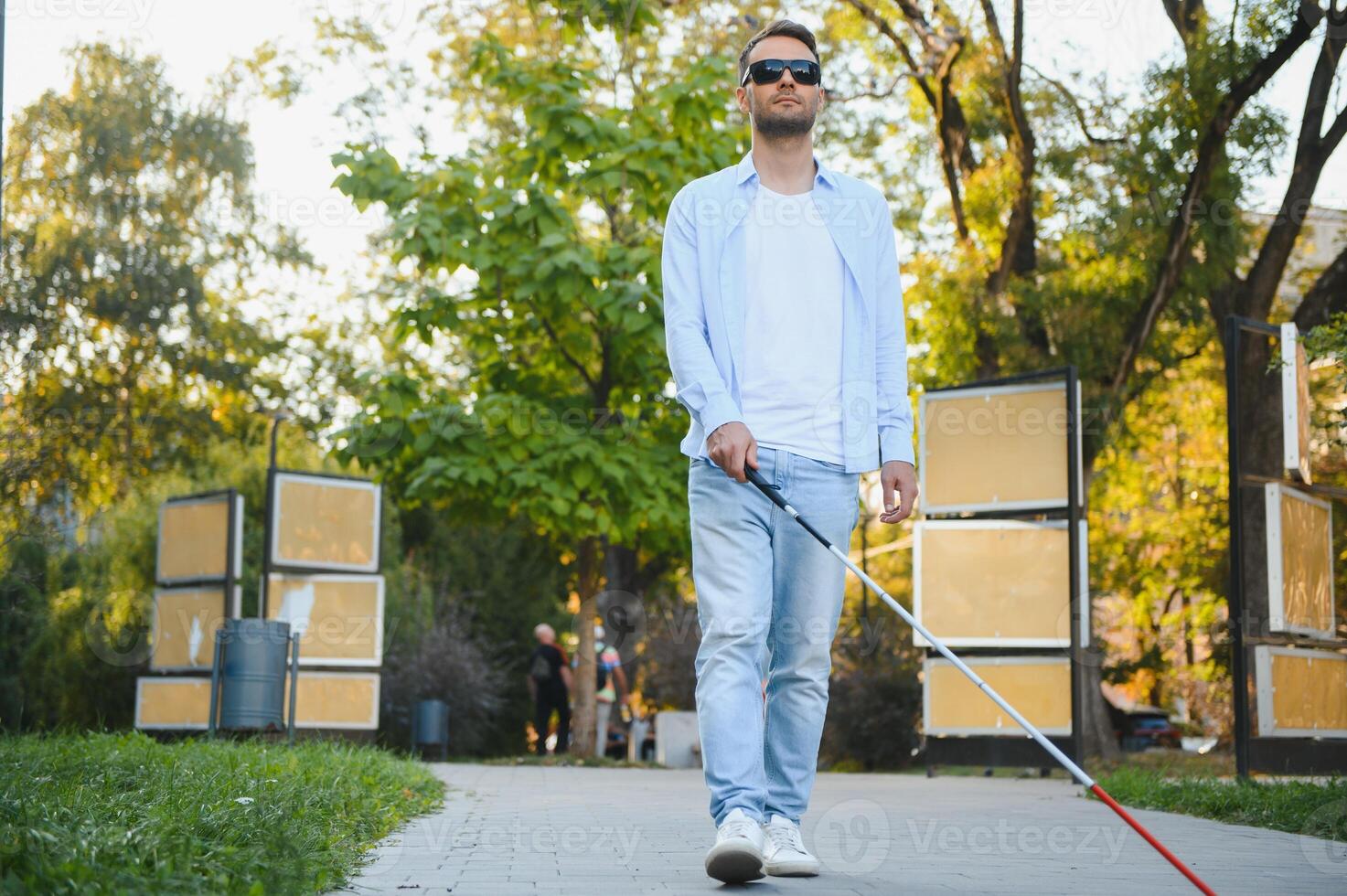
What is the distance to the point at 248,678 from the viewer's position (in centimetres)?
1293

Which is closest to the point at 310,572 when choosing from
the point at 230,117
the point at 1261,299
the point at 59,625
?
the point at 59,625

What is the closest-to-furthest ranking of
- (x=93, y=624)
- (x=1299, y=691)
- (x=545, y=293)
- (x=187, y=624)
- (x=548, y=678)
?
(x=1299, y=691)
(x=545, y=293)
(x=187, y=624)
(x=548, y=678)
(x=93, y=624)

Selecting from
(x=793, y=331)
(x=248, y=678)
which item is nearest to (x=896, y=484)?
(x=793, y=331)

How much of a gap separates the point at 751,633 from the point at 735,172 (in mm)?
1527

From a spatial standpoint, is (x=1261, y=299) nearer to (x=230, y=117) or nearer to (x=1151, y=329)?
(x=1151, y=329)

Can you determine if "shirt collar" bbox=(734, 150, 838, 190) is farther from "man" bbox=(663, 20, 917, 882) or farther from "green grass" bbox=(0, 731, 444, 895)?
"green grass" bbox=(0, 731, 444, 895)

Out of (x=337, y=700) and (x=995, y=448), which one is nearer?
(x=995, y=448)

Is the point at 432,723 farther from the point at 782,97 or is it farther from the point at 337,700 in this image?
the point at 782,97

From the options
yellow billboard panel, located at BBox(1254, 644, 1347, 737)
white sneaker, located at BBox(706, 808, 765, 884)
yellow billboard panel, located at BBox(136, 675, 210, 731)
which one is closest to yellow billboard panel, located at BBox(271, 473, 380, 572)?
yellow billboard panel, located at BBox(136, 675, 210, 731)

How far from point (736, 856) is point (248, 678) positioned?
962cm

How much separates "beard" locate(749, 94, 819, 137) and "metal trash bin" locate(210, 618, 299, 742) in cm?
909

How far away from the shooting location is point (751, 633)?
456 centimetres

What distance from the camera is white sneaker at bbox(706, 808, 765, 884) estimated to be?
4.11 metres

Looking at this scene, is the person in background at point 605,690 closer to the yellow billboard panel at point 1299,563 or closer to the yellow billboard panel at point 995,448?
the yellow billboard panel at point 995,448
